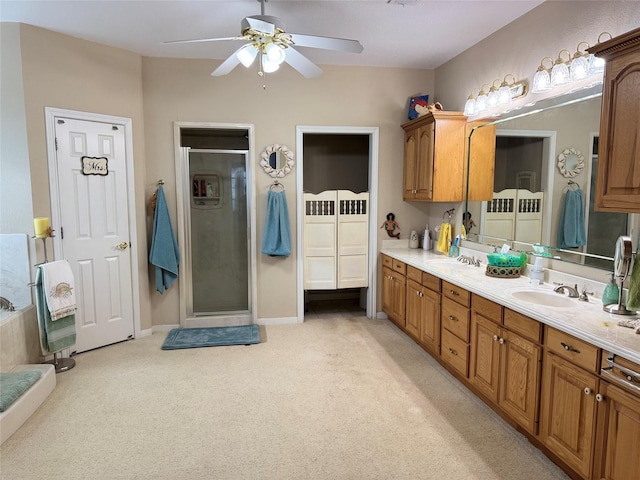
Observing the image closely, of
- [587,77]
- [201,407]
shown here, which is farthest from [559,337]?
[201,407]

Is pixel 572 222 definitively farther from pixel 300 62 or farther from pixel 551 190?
pixel 300 62

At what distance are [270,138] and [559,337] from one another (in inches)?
128

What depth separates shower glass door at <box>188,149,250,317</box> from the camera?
4.32 metres

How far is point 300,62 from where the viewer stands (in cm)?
280

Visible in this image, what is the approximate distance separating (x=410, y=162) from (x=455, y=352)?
2118 mm

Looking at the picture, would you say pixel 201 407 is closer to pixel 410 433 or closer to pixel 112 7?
pixel 410 433

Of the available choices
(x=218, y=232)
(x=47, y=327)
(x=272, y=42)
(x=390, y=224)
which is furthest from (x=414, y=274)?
(x=47, y=327)

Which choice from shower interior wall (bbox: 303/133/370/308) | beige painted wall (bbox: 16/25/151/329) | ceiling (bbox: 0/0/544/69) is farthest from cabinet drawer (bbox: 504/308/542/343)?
beige painted wall (bbox: 16/25/151/329)

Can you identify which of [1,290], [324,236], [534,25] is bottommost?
[1,290]

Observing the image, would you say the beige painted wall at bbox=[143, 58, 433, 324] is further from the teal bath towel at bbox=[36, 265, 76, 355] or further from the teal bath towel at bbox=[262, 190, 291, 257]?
the teal bath towel at bbox=[36, 265, 76, 355]

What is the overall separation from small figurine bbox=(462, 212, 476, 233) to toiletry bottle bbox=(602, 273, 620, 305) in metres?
1.56

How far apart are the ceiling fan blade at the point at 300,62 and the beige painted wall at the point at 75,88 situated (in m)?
1.91

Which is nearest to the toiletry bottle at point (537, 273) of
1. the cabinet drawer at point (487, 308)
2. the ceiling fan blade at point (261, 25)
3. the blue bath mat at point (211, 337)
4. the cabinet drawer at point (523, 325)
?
the cabinet drawer at point (487, 308)

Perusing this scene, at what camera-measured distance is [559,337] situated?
78.2 inches
